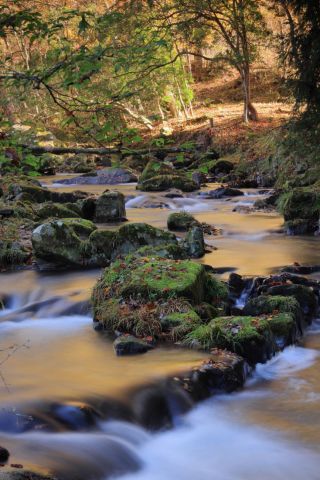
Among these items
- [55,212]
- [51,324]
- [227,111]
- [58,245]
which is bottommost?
[51,324]

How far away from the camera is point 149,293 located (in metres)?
7.68

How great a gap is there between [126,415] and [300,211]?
1010 cm

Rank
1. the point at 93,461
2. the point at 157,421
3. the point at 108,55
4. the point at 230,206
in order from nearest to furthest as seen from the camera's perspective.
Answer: the point at 108,55
the point at 93,461
the point at 157,421
the point at 230,206

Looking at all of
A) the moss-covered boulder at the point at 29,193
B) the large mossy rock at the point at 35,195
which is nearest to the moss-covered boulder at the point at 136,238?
the large mossy rock at the point at 35,195

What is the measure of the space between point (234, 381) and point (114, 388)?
1.28m

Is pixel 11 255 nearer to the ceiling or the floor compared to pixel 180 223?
nearer to the ceiling

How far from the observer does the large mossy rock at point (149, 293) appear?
7293 millimetres

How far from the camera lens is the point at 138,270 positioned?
8234mm

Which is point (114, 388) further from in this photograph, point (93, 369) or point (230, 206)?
point (230, 206)

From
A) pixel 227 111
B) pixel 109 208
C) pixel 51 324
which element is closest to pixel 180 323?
pixel 51 324

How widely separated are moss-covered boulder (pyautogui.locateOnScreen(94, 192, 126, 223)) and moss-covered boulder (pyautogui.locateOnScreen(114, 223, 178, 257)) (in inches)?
166

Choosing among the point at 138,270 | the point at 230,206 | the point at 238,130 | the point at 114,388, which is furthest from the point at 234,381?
the point at 238,130

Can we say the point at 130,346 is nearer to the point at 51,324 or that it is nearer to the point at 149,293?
the point at 149,293

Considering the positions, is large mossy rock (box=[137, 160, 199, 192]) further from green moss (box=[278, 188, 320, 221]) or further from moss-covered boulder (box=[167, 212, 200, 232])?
moss-covered boulder (box=[167, 212, 200, 232])
